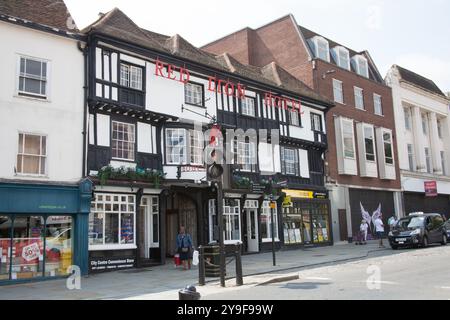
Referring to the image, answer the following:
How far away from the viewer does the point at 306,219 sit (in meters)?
26.1

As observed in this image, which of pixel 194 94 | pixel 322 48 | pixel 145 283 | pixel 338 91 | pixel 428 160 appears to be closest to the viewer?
pixel 145 283

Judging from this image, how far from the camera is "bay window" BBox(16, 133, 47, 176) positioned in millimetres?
15297

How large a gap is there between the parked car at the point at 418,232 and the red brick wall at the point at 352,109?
6328mm

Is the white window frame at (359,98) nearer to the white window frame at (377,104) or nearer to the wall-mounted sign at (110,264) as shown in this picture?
the white window frame at (377,104)

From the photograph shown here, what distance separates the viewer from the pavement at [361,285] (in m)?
9.37

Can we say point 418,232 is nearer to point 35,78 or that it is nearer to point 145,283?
point 145,283

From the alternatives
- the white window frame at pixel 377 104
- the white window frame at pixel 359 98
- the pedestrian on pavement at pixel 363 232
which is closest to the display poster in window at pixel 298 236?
the pedestrian on pavement at pixel 363 232

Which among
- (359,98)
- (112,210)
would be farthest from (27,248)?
(359,98)

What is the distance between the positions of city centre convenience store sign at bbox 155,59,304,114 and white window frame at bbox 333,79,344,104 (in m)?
4.89

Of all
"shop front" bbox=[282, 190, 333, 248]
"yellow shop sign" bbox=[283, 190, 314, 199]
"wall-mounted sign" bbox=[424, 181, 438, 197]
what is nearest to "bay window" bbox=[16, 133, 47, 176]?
"shop front" bbox=[282, 190, 333, 248]

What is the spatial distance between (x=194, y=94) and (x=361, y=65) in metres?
18.3
